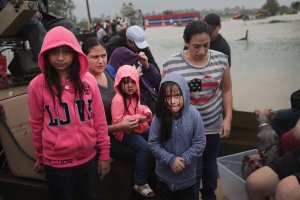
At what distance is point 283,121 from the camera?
2.58 meters

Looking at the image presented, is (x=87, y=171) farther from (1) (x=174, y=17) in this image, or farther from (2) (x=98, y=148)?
(1) (x=174, y=17)

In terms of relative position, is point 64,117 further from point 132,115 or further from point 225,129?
point 225,129

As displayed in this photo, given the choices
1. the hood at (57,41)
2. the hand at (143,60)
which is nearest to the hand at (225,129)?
the hand at (143,60)

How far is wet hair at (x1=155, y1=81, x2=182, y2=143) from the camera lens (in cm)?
195

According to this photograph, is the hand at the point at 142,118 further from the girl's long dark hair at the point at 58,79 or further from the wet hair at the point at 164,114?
the girl's long dark hair at the point at 58,79

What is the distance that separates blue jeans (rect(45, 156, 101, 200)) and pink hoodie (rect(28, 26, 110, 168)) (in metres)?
0.04

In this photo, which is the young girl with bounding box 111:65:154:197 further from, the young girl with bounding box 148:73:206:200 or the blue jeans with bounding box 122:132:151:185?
the young girl with bounding box 148:73:206:200

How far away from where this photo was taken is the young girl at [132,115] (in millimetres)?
2201

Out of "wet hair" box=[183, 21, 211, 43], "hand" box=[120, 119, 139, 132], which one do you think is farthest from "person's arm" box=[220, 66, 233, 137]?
"hand" box=[120, 119, 139, 132]

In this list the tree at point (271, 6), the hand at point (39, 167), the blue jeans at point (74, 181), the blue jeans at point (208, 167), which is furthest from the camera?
the tree at point (271, 6)

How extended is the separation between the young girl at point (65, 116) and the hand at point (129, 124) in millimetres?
209

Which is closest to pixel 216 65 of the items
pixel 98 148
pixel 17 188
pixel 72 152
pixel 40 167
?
pixel 98 148

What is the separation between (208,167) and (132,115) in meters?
0.68

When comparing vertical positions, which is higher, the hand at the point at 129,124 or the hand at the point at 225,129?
the hand at the point at 129,124
